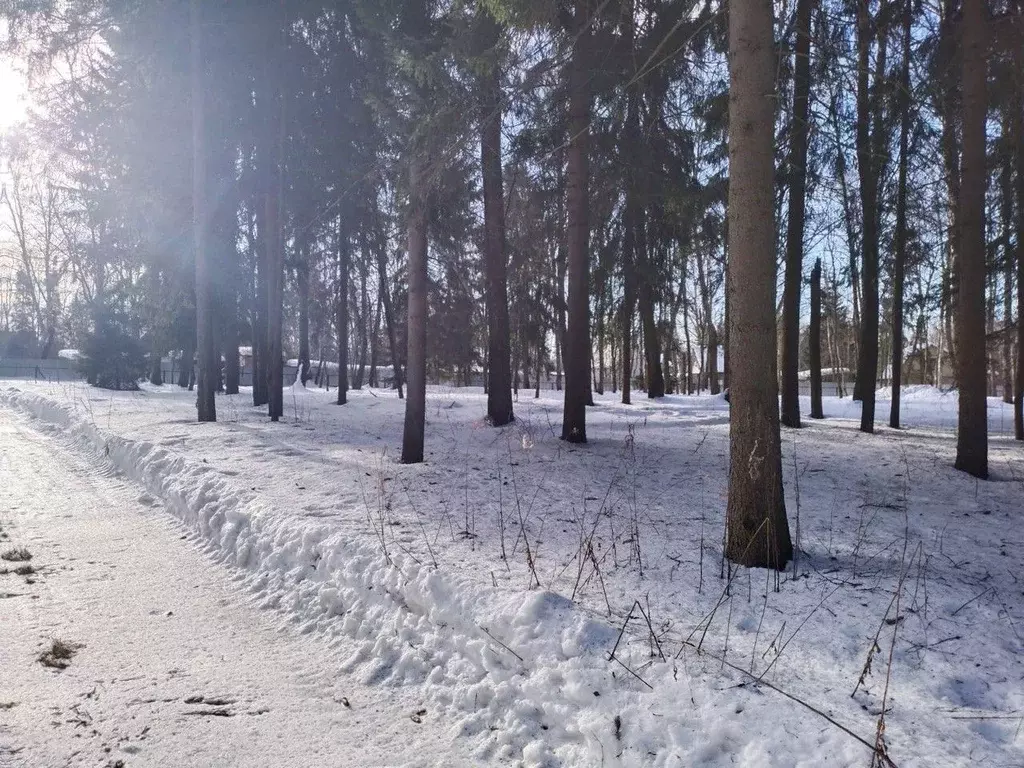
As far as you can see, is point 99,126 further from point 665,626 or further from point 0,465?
point 665,626

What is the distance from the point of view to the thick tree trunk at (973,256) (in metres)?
8.48

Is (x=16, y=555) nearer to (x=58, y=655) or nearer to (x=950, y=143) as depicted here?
(x=58, y=655)

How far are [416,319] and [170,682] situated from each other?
5719mm

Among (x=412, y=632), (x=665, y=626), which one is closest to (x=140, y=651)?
(x=412, y=632)

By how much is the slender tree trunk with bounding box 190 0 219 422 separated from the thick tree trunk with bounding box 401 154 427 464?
634cm

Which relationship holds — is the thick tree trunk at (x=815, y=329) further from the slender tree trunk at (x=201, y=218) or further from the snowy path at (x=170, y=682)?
the snowy path at (x=170, y=682)

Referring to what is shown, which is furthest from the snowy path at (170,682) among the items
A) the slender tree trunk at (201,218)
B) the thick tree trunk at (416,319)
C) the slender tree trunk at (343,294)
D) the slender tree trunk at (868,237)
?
the slender tree trunk at (343,294)

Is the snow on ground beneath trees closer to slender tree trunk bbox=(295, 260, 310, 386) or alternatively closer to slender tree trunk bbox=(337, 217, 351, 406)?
slender tree trunk bbox=(295, 260, 310, 386)

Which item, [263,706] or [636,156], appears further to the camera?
[636,156]

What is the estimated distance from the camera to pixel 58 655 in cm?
358

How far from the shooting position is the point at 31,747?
2764 millimetres

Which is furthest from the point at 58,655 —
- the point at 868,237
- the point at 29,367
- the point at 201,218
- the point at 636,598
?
the point at 29,367

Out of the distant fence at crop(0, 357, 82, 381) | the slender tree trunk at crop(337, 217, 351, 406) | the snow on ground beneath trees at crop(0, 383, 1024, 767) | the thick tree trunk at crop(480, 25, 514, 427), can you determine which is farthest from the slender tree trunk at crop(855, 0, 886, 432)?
the distant fence at crop(0, 357, 82, 381)

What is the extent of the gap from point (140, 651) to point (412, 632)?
1576 millimetres
